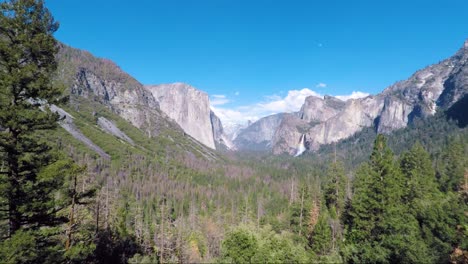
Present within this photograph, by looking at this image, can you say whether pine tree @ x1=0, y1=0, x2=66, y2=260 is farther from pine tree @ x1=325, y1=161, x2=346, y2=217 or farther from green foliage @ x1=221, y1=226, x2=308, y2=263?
pine tree @ x1=325, y1=161, x2=346, y2=217

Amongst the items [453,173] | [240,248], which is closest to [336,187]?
[453,173]

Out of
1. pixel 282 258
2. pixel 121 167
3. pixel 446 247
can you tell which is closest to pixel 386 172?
pixel 446 247

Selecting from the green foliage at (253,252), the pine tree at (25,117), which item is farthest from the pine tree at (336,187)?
the pine tree at (25,117)

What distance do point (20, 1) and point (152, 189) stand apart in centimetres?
13294

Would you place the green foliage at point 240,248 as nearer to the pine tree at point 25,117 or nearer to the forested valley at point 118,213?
the forested valley at point 118,213

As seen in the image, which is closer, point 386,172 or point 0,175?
point 0,175

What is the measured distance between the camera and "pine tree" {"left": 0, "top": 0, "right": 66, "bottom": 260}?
1620 cm

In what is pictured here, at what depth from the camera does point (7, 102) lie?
648 inches

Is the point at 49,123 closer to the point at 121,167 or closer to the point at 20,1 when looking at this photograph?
the point at 20,1

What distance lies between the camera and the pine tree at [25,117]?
16.2m

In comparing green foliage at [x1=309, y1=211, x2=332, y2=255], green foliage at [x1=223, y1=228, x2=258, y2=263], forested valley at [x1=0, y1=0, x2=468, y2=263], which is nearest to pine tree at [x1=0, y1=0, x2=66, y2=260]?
forested valley at [x1=0, y1=0, x2=468, y2=263]

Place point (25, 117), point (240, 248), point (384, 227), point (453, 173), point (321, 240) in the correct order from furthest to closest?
1. point (453, 173)
2. point (321, 240)
3. point (384, 227)
4. point (240, 248)
5. point (25, 117)

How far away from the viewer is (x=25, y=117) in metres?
16.4

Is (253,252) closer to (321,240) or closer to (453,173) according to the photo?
(321,240)
